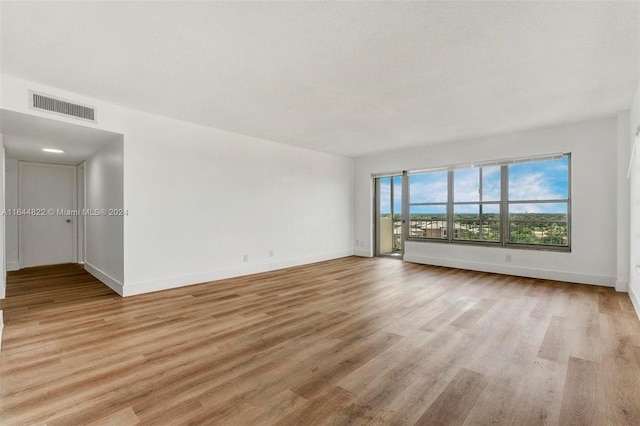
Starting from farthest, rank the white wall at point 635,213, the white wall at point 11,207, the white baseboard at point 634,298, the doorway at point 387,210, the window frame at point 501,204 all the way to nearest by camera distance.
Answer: the doorway at point 387,210 → the white wall at point 11,207 → the window frame at point 501,204 → the white wall at point 635,213 → the white baseboard at point 634,298

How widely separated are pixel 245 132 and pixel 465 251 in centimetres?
472

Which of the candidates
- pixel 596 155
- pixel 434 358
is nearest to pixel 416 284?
pixel 434 358

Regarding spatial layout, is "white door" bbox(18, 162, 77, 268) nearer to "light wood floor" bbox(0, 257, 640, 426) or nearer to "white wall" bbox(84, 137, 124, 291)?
"white wall" bbox(84, 137, 124, 291)

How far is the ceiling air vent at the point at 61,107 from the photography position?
3.19 meters

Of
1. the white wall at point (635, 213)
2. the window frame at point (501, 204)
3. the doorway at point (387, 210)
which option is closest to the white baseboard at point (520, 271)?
the window frame at point (501, 204)

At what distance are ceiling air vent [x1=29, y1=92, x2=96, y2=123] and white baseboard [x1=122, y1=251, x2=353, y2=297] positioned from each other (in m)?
2.19

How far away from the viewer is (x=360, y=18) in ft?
6.91

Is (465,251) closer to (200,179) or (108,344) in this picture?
(200,179)

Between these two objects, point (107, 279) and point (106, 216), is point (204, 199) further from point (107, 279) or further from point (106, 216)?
point (107, 279)

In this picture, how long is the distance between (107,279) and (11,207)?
10.2ft

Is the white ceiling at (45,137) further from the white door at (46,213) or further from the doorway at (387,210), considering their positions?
the doorway at (387,210)

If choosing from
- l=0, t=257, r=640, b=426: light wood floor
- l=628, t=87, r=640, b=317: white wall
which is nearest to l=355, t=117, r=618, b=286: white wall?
l=628, t=87, r=640, b=317: white wall

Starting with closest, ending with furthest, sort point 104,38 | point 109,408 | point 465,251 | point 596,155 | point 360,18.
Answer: point 109,408
point 360,18
point 104,38
point 596,155
point 465,251

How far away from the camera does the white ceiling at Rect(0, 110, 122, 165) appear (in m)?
3.44
